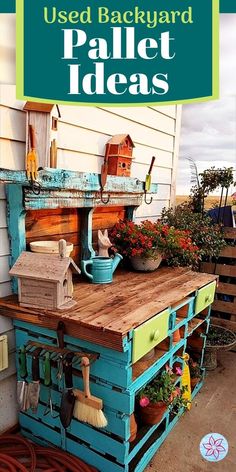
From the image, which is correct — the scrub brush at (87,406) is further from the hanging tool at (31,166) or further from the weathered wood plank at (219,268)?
the weathered wood plank at (219,268)

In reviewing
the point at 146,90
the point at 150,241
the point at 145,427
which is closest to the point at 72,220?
the point at 150,241

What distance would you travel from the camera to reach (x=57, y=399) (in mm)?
1843

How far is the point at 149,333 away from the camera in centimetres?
164

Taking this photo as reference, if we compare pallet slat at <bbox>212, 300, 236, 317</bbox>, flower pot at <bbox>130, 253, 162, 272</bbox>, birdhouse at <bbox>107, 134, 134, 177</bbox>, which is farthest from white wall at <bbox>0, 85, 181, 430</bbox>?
pallet slat at <bbox>212, 300, 236, 317</bbox>

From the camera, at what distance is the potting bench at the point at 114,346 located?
5.08 ft

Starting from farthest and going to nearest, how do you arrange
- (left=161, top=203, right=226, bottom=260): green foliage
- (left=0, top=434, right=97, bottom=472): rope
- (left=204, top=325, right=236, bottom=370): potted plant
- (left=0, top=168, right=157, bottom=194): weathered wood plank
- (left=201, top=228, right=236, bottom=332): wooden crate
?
1. (left=201, top=228, right=236, bottom=332): wooden crate
2. (left=161, top=203, right=226, bottom=260): green foliage
3. (left=204, top=325, right=236, bottom=370): potted plant
4. (left=0, top=434, right=97, bottom=472): rope
5. (left=0, top=168, right=157, bottom=194): weathered wood plank

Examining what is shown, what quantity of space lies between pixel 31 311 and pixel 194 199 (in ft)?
7.84

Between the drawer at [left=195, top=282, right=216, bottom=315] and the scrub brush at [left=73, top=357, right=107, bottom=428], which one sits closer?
the scrub brush at [left=73, top=357, right=107, bottom=428]

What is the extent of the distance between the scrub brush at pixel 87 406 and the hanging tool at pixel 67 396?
0.09 feet

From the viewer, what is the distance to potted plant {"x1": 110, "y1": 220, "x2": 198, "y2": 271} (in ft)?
7.92

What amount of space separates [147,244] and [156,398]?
1.00 meters

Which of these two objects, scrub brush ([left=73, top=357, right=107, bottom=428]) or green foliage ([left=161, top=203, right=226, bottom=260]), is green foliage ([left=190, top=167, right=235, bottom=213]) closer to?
green foliage ([left=161, top=203, right=226, bottom=260])

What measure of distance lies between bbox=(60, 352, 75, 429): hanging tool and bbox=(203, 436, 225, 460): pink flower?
38.2 inches

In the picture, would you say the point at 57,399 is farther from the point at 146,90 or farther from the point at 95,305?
the point at 146,90
